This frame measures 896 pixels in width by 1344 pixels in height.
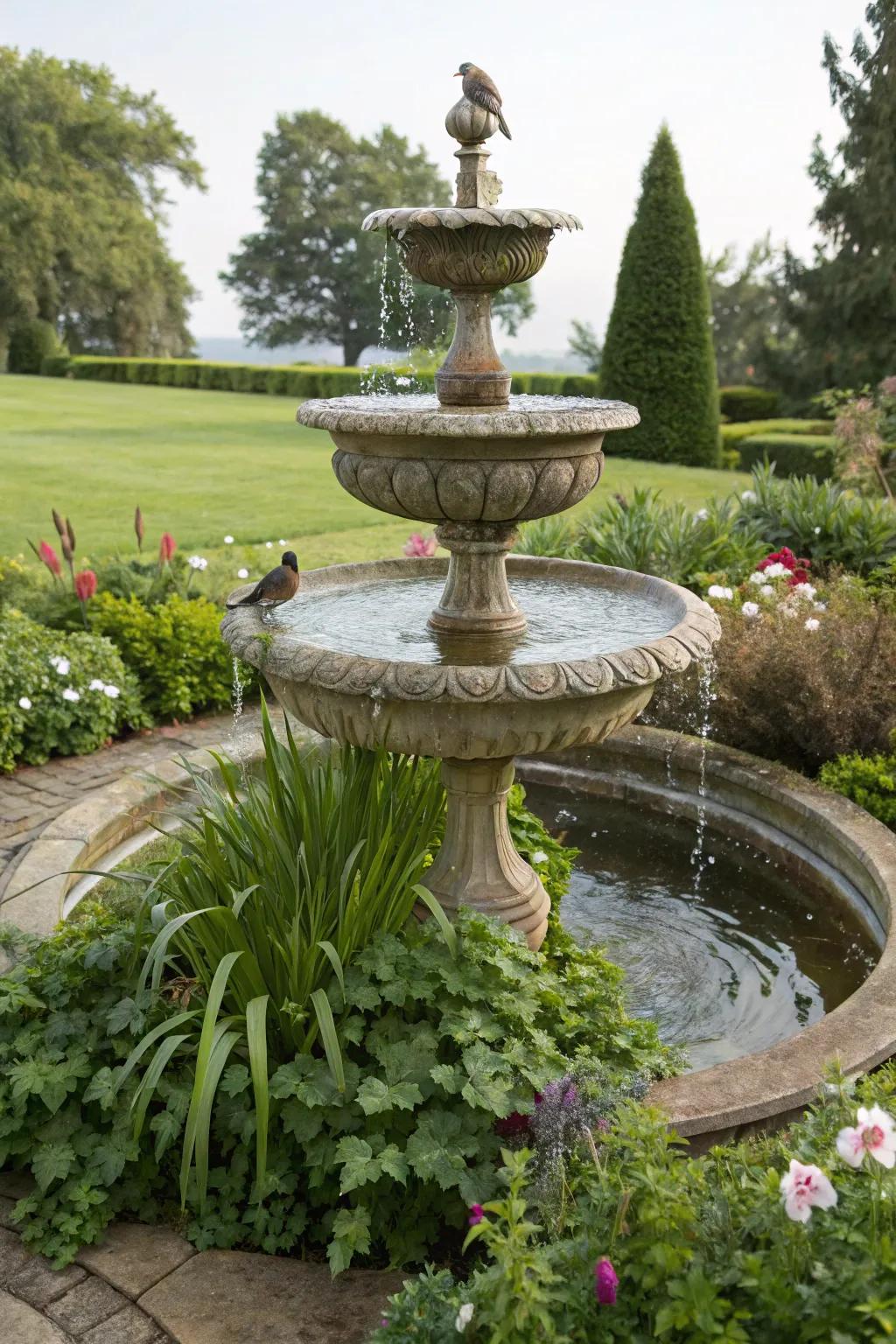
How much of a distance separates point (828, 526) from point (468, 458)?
19.6ft

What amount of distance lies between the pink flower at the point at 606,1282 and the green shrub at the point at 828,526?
21.9ft

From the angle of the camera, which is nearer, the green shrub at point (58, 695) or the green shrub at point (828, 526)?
the green shrub at point (58, 695)

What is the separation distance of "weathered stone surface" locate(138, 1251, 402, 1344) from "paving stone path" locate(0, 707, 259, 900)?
2280 mm

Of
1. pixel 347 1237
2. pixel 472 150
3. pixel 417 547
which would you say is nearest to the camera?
pixel 347 1237

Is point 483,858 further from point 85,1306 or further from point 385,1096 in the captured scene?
point 85,1306

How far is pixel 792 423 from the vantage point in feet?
75.0

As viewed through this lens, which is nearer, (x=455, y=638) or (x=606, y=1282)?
(x=606, y=1282)

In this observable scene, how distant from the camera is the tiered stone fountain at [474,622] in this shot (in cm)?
340

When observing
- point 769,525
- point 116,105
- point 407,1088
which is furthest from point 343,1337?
point 116,105

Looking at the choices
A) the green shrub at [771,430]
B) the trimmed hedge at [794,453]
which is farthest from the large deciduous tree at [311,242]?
the trimmed hedge at [794,453]

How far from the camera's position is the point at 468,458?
140 inches

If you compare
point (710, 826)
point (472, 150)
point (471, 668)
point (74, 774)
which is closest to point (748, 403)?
point (710, 826)

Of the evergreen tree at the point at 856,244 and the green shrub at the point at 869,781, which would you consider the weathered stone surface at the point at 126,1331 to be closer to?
the green shrub at the point at 869,781

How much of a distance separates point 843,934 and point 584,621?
5.33 ft
